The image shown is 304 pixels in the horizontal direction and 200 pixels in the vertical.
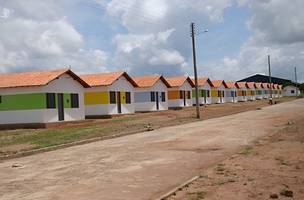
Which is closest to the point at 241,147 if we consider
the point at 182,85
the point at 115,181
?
the point at 115,181

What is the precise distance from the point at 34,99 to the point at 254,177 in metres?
22.7

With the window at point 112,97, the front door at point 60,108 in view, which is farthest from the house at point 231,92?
the front door at point 60,108

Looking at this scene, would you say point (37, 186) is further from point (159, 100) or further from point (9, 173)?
point (159, 100)

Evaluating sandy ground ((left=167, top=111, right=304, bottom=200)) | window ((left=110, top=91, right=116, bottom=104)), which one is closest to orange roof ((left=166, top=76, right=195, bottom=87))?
window ((left=110, top=91, right=116, bottom=104))

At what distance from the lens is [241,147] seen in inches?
658

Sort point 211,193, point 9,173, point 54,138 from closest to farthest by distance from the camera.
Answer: point 211,193 → point 9,173 → point 54,138

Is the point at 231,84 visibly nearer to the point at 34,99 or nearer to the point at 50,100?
the point at 50,100

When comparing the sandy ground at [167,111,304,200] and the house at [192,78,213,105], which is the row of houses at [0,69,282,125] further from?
→ the sandy ground at [167,111,304,200]

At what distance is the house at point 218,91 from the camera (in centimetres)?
7444

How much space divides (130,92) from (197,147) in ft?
89.0

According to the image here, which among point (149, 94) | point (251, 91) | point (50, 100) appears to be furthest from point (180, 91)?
point (251, 91)

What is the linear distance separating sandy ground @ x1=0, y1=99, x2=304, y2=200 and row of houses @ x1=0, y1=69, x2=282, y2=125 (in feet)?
39.2

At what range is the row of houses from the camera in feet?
102

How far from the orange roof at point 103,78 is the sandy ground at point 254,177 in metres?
25.5
